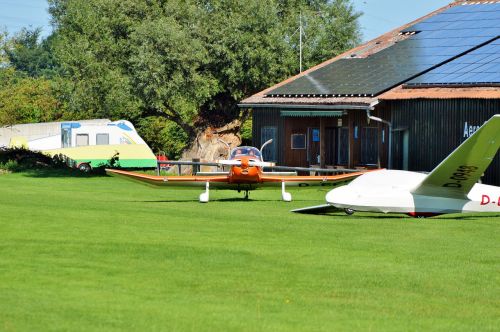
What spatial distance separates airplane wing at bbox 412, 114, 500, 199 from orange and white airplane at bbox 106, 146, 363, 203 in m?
6.72

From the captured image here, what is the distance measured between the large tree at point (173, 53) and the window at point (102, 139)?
1.55 metres

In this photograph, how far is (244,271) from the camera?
17.0 m

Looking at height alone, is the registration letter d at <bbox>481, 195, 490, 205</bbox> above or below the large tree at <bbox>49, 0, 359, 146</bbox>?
below

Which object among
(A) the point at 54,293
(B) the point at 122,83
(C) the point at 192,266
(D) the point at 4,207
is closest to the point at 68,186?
(B) the point at 122,83

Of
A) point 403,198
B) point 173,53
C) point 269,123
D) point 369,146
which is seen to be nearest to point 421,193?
point 403,198

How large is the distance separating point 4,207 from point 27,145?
32.2m

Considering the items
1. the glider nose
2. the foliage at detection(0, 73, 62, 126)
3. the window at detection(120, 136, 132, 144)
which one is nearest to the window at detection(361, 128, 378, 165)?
the window at detection(120, 136, 132, 144)

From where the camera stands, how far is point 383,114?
42406mm

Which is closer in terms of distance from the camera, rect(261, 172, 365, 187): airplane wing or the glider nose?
the glider nose

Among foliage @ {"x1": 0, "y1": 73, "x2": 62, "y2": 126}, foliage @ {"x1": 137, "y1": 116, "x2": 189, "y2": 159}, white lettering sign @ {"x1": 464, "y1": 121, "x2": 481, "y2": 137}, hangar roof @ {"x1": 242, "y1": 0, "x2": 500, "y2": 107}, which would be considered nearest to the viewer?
white lettering sign @ {"x1": 464, "y1": 121, "x2": 481, "y2": 137}

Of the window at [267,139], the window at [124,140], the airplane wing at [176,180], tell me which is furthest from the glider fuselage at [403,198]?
the window at [124,140]

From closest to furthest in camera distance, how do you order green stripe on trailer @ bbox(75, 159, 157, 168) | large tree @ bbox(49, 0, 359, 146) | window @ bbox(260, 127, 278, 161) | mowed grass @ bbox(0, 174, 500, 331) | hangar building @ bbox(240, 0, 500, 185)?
mowed grass @ bbox(0, 174, 500, 331), hangar building @ bbox(240, 0, 500, 185), window @ bbox(260, 127, 278, 161), large tree @ bbox(49, 0, 359, 146), green stripe on trailer @ bbox(75, 159, 157, 168)

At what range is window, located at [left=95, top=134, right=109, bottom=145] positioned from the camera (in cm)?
5778

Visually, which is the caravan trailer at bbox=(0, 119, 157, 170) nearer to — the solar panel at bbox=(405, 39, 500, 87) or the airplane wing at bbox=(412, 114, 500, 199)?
the solar panel at bbox=(405, 39, 500, 87)
